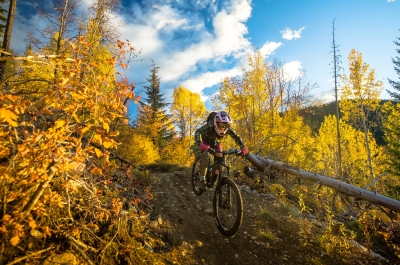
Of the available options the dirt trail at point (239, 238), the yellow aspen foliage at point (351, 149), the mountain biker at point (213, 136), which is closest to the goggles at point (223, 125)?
the mountain biker at point (213, 136)

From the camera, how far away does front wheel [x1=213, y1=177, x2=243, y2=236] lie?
15.0ft

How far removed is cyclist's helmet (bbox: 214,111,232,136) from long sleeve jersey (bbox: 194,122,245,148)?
300 mm

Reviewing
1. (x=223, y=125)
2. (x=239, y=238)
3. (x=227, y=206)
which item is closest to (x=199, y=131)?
(x=223, y=125)

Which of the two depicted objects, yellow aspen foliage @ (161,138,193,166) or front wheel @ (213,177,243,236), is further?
yellow aspen foliage @ (161,138,193,166)

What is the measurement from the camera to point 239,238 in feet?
15.6

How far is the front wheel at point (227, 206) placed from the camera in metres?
4.59

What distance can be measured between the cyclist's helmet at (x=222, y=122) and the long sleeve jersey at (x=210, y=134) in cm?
30

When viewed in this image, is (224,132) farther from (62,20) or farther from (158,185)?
(62,20)

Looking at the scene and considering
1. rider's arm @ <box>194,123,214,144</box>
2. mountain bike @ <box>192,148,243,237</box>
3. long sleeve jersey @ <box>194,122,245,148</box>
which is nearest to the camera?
mountain bike @ <box>192,148,243,237</box>

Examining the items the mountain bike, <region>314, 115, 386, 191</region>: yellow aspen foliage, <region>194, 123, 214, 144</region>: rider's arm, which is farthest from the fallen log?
<region>314, 115, 386, 191</region>: yellow aspen foliage

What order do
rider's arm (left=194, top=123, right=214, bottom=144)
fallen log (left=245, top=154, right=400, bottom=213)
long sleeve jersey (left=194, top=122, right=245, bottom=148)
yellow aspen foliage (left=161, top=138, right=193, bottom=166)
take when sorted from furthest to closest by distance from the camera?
yellow aspen foliage (left=161, top=138, right=193, bottom=166) < long sleeve jersey (left=194, top=122, right=245, bottom=148) < rider's arm (left=194, top=123, right=214, bottom=144) < fallen log (left=245, top=154, right=400, bottom=213)

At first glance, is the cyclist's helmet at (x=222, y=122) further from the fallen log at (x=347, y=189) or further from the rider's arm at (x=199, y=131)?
the fallen log at (x=347, y=189)

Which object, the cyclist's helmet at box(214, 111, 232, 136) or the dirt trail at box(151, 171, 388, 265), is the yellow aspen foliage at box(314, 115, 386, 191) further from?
the cyclist's helmet at box(214, 111, 232, 136)

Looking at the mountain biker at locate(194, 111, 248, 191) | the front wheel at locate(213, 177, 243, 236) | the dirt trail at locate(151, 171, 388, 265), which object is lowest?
the dirt trail at locate(151, 171, 388, 265)
